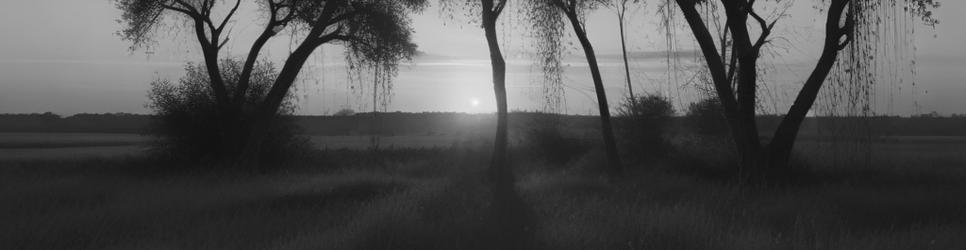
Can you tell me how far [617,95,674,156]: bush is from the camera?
79.7 feet

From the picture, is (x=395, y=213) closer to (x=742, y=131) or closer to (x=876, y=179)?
(x=742, y=131)

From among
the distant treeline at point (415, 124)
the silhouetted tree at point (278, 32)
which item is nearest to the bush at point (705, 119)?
the distant treeline at point (415, 124)

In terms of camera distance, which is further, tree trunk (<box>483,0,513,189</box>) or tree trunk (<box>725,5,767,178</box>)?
tree trunk (<box>483,0,513,189</box>)

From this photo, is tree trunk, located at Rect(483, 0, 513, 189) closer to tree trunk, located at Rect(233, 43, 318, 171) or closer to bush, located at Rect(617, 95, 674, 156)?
tree trunk, located at Rect(233, 43, 318, 171)

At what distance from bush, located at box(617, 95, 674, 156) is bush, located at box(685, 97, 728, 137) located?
2.71ft

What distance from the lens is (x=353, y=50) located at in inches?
827

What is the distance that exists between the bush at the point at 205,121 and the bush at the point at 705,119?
12962 millimetres

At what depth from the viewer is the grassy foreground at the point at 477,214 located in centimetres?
795

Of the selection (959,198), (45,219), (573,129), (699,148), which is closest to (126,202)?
(45,219)

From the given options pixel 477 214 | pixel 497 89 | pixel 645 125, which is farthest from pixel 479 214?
pixel 645 125

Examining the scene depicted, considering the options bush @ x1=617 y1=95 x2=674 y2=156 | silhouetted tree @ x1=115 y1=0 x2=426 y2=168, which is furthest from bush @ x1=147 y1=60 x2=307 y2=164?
bush @ x1=617 y1=95 x2=674 y2=156

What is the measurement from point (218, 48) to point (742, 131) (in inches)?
525

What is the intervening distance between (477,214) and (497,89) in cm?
646

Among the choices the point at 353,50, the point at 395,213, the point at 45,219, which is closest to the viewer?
the point at 395,213
